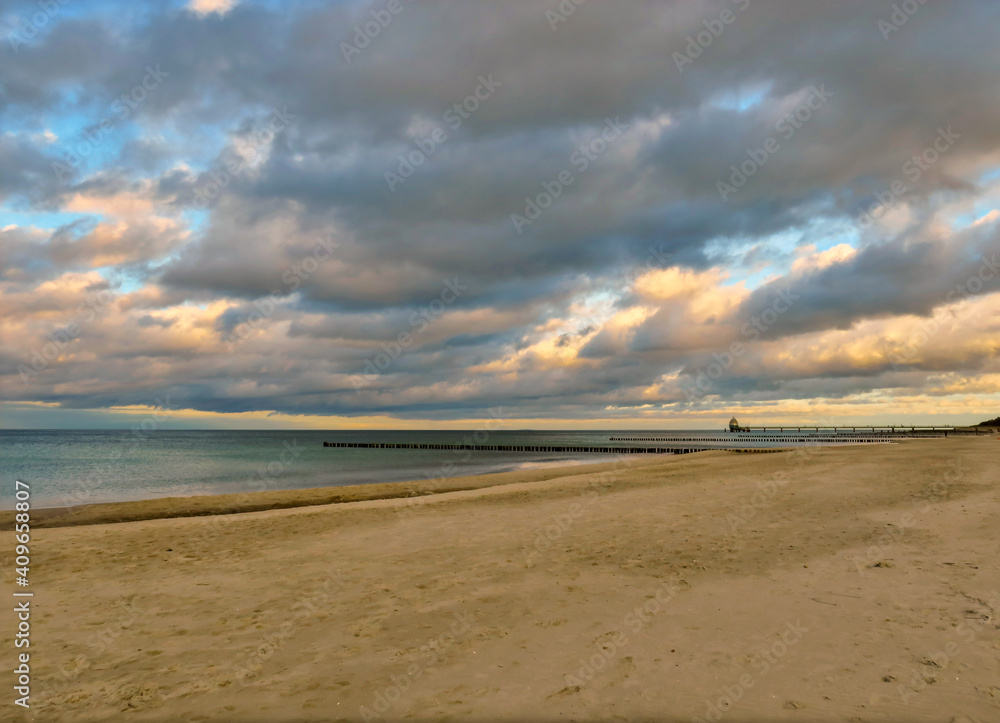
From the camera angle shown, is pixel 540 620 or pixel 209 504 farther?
pixel 209 504

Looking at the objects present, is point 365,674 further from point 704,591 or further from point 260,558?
point 260,558

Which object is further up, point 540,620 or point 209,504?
point 540,620

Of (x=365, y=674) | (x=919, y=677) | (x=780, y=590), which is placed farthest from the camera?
(x=780, y=590)

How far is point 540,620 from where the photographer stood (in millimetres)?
8859

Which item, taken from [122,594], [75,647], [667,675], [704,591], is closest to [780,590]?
[704,591]

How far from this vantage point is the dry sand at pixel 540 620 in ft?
21.1

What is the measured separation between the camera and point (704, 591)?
10.0m

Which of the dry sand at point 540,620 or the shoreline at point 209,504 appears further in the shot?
the shoreline at point 209,504

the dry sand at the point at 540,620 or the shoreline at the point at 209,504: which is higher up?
the dry sand at the point at 540,620

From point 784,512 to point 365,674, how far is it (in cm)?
1527

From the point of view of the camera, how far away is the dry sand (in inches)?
253

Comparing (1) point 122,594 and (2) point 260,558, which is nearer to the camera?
(1) point 122,594

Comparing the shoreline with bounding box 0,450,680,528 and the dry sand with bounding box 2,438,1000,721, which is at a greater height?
the dry sand with bounding box 2,438,1000,721

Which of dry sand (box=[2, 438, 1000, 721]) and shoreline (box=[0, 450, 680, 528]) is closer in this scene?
dry sand (box=[2, 438, 1000, 721])
